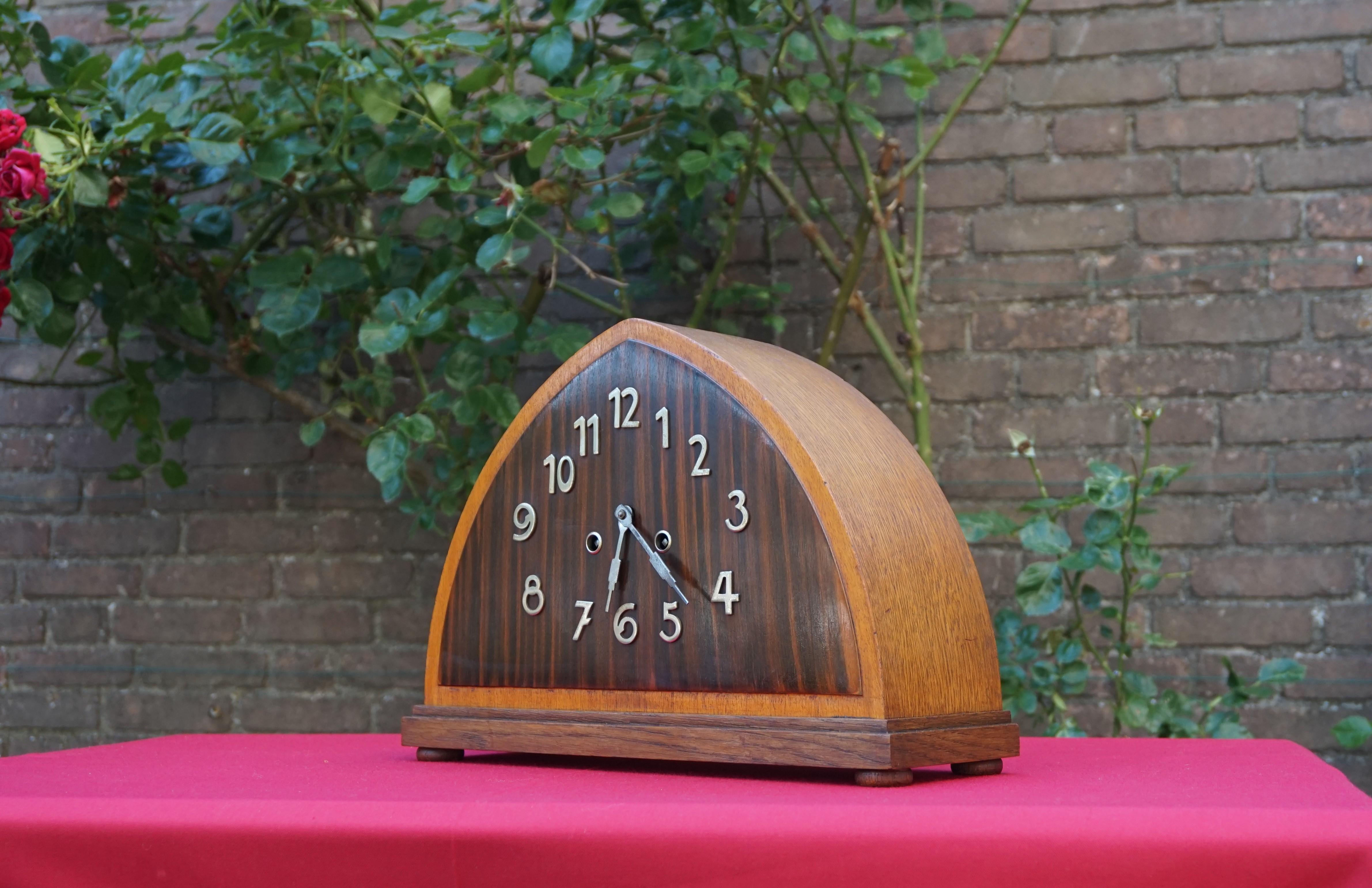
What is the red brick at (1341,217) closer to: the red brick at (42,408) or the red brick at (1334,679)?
the red brick at (1334,679)

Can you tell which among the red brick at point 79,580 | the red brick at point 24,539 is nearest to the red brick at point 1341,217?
the red brick at point 79,580

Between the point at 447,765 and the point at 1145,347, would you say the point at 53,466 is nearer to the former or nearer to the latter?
the point at 447,765

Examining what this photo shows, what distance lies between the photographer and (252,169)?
170 cm

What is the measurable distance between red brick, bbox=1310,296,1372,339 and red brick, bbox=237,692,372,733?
64.9 inches

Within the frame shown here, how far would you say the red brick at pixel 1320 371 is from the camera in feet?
5.84

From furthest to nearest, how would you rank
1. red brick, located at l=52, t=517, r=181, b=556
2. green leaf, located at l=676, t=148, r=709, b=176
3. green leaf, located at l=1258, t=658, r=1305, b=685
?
red brick, located at l=52, t=517, r=181, b=556 < green leaf, located at l=676, t=148, r=709, b=176 < green leaf, located at l=1258, t=658, r=1305, b=685

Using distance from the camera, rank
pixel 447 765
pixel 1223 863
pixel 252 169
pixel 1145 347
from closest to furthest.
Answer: pixel 1223 863 < pixel 447 765 < pixel 252 169 < pixel 1145 347

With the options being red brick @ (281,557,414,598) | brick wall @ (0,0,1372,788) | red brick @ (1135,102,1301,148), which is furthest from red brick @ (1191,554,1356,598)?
red brick @ (281,557,414,598)

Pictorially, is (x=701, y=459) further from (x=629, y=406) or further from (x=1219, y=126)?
(x=1219, y=126)

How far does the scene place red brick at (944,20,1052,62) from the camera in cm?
191

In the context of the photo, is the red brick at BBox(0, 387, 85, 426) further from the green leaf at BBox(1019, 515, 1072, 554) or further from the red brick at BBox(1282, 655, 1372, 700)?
the red brick at BBox(1282, 655, 1372, 700)

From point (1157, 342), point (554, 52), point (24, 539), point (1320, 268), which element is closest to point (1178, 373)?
point (1157, 342)

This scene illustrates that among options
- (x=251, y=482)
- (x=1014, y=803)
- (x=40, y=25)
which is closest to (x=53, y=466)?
(x=251, y=482)

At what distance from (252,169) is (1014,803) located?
4.74 ft
